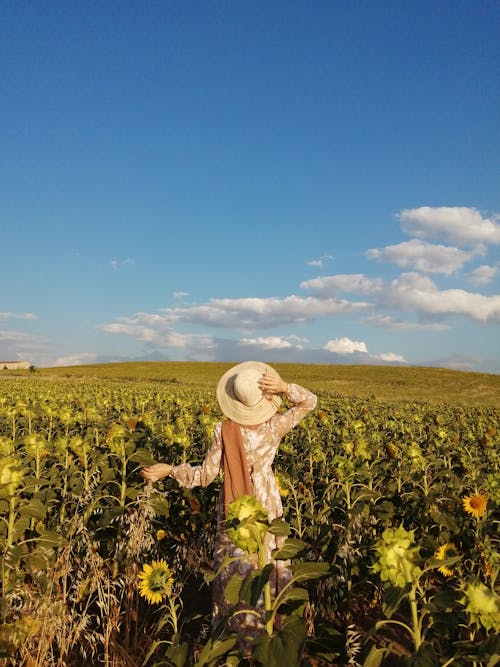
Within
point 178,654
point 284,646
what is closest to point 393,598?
point 284,646

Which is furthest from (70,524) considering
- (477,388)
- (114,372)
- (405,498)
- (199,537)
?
(114,372)

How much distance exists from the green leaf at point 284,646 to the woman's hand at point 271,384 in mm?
2044

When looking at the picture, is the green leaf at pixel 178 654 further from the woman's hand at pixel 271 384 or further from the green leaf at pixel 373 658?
the woman's hand at pixel 271 384

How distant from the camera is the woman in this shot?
12.2ft

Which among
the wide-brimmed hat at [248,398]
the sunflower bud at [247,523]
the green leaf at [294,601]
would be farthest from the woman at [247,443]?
the sunflower bud at [247,523]

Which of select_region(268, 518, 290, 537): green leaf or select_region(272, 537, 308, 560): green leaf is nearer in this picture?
select_region(268, 518, 290, 537): green leaf

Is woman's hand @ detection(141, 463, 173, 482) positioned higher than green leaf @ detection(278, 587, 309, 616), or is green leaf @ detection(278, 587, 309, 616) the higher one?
woman's hand @ detection(141, 463, 173, 482)

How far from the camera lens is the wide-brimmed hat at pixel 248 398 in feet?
12.3

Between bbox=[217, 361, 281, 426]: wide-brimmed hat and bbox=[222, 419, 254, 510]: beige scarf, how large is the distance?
0.11m

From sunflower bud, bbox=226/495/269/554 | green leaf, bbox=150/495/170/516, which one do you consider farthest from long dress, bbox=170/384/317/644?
sunflower bud, bbox=226/495/269/554

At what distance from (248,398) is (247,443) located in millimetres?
370

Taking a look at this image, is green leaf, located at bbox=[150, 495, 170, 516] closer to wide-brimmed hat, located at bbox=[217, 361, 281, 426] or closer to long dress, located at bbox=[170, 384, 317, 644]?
long dress, located at bbox=[170, 384, 317, 644]

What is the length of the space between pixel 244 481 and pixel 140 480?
78.3 inches

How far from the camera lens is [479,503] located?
4176 millimetres
